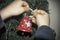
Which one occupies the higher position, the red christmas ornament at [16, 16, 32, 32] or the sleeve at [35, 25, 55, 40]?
the red christmas ornament at [16, 16, 32, 32]

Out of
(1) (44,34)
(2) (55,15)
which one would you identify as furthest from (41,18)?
(2) (55,15)

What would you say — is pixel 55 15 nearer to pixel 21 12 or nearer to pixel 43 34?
pixel 21 12

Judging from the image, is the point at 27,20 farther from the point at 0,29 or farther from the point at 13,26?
the point at 0,29

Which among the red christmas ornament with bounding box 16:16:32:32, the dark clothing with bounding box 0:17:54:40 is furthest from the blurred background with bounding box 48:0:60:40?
the dark clothing with bounding box 0:17:54:40

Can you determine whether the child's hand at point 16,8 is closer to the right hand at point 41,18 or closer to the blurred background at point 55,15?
the right hand at point 41,18

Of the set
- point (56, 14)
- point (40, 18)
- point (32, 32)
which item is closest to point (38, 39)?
point (40, 18)

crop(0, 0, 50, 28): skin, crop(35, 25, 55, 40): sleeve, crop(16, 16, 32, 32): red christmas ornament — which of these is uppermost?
crop(0, 0, 50, 28): skin

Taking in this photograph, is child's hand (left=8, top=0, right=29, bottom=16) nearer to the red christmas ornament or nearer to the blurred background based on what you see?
the red christmas ornament

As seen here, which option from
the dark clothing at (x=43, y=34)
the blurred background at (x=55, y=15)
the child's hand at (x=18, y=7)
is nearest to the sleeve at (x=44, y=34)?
the dark clothing at (x=43, y=34)
